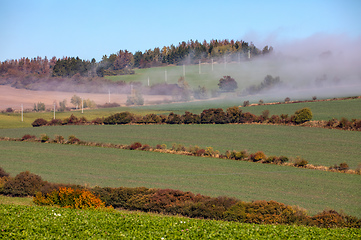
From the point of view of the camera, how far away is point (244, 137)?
54406 mm

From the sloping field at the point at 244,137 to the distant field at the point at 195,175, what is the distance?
576 cm

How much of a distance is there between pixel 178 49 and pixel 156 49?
19190 mm

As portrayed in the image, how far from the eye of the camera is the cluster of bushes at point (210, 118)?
60.1m

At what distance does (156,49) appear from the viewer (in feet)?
631

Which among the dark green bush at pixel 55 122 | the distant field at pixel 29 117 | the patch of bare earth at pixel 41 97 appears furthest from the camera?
the patch of bare earth at pixel 41 97

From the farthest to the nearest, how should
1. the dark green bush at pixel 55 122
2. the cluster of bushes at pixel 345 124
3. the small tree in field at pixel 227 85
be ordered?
the small tree in field at pixel 227 85, the dark green bush at pixel 55 122, the cluster of bushes at pixel 345 124

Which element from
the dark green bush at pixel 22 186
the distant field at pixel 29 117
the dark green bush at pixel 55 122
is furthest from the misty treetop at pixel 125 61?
the dark green bush at pixel 22 186

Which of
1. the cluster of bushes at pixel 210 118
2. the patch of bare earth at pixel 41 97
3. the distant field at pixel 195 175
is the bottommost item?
the distant field at pixel 195 175

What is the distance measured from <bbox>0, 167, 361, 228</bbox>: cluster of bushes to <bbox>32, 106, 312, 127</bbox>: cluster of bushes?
38595mm

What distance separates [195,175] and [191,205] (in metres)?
13.4

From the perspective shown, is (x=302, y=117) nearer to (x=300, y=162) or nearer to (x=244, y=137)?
(x=244, y=137)

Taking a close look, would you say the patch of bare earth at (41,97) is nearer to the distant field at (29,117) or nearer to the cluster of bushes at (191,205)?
the distant field at (29,117)

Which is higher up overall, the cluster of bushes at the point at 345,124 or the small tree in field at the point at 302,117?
the small tree in field at the point at 302,117

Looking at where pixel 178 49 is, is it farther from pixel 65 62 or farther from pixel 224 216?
pixel 224 216
